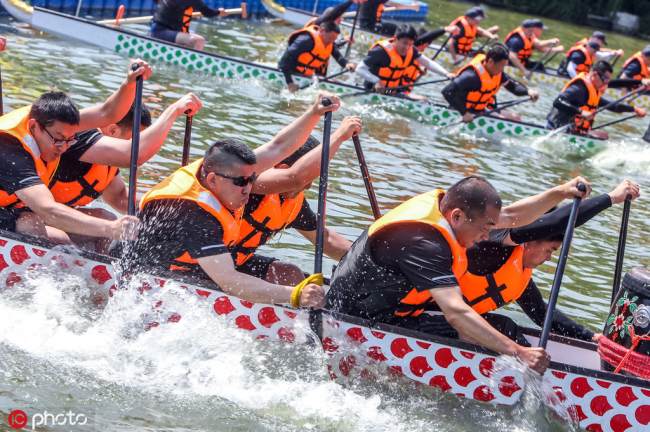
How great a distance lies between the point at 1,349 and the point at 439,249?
2219mm

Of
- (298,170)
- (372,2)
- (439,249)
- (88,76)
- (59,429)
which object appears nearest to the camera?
(59,429)

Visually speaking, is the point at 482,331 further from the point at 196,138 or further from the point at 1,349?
the point at 196,138

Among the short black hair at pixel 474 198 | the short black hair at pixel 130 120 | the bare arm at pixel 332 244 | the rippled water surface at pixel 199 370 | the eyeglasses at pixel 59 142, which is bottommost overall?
the rippled water surface at pixel 199 370

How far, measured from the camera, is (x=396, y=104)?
1040cm

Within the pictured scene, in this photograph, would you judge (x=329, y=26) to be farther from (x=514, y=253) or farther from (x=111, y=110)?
(x=514, y=253)

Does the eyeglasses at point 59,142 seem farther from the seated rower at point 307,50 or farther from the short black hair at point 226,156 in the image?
the seated rower at point 307,50

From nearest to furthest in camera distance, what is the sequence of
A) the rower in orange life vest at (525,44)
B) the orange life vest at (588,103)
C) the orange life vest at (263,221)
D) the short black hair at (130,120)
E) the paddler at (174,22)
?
the orange life vest at (263,221) → the short black hair at (130,120) → the orange life vest at (588,103) → the paddler at (174,22) → the rower in orange life vest at (525,44)

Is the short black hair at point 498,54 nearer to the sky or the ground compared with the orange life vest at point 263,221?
nearer to the sky

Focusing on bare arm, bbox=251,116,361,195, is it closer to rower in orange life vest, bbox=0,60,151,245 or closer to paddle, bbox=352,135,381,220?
paddle, bbox=352,135,381,220

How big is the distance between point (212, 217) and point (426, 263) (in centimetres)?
107

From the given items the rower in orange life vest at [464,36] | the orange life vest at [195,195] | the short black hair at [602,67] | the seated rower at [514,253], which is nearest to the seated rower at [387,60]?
the short black hair at [602,67]

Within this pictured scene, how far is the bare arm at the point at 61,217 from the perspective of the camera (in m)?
3.92

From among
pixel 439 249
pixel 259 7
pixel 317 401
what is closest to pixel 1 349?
pixel 317 401

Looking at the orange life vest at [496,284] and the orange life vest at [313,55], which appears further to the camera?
the orange life vest at [313,55]
